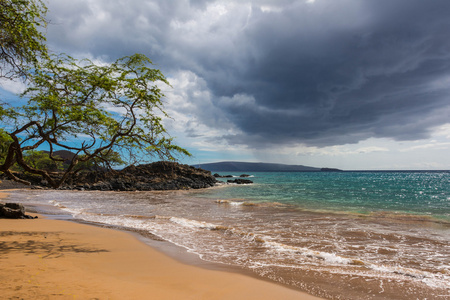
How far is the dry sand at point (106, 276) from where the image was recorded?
13.8ft

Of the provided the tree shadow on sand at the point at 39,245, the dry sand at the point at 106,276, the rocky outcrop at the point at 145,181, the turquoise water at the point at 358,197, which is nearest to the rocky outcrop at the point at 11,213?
the tree shadow on sand at the point at 39,245

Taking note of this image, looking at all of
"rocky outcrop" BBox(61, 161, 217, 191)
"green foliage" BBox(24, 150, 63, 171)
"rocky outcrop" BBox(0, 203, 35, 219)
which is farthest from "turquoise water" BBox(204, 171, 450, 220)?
"rocky outcrop" BBox(0, 203, 35, 219)

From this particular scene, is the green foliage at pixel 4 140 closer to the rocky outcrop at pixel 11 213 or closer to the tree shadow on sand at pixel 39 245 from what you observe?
the tree shadow on sand at pixel 39 245

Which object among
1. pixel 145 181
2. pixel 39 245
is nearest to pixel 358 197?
pixel 39 245

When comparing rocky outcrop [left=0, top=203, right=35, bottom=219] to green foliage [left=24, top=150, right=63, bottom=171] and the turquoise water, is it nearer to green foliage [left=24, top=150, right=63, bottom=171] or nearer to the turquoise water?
green foliage [left=24, top=150, right=63, bottom=171]

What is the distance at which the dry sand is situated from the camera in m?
4.20

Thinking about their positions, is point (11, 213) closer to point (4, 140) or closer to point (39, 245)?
point (4, 140)

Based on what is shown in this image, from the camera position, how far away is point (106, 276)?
5102 mm

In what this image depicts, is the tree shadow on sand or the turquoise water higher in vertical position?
the tree shadow on sand

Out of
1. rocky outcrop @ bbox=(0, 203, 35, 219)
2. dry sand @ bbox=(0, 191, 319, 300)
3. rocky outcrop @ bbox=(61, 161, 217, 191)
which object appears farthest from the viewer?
rocky outcrop @ bbox=(61, 161, 217, 191)

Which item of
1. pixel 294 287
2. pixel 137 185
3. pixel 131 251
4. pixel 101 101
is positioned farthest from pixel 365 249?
pixel 137 185

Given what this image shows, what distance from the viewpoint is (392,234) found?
1076cm

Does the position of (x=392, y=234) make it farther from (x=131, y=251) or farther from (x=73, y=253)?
(x=73, y=253)

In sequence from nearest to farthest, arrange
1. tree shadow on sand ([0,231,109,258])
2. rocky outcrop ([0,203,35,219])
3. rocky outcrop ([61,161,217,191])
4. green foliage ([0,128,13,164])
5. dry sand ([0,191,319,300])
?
dry sand ([0,191,319,300])
tree shadow on sand ([0,231,109,258])
green foliage ([0,128,13,164])
rocky outcrop ([0,203,35,219])
rocky outcrop ([61,161,217,191])
